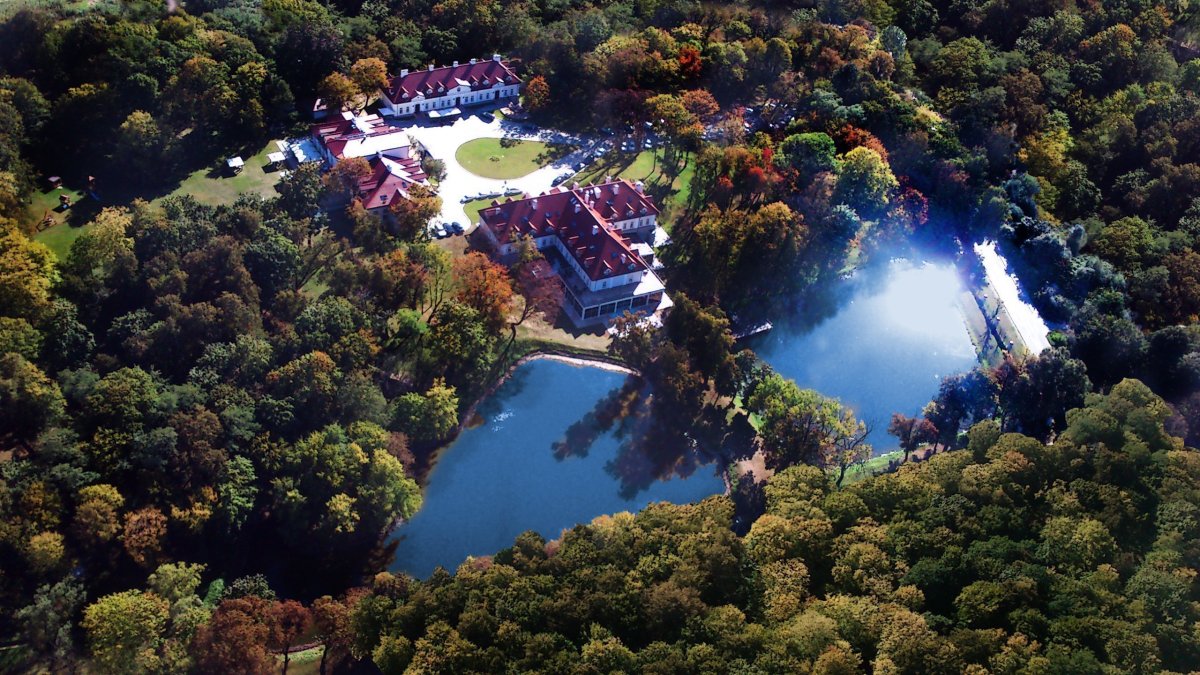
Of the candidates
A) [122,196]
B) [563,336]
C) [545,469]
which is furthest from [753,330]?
[122,196]

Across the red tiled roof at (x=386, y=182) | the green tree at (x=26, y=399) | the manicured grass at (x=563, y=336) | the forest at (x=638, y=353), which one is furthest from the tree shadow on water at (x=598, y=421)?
the green tree at (x=26, y=399)

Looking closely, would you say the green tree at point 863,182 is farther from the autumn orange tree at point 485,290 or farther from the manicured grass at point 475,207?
the autumn orange tree at point 485,290

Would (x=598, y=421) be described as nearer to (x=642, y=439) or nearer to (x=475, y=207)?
(x=642, y=439)

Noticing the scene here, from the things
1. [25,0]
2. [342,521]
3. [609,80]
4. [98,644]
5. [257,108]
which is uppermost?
[609,80]

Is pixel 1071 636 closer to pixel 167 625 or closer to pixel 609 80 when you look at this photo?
pixel 167 625

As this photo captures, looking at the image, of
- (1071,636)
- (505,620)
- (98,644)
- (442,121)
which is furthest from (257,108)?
(1071,636)

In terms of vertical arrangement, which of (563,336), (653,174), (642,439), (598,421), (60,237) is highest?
(653,174)

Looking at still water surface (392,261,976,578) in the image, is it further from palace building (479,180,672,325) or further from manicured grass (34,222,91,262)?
manicured grass (34,222,91,262)

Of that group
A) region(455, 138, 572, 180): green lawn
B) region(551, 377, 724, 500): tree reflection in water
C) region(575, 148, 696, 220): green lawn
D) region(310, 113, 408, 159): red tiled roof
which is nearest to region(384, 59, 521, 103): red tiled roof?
region(310, 113, 408, 159): red tiled roof
